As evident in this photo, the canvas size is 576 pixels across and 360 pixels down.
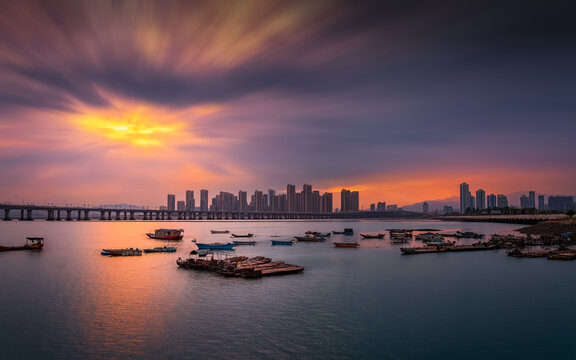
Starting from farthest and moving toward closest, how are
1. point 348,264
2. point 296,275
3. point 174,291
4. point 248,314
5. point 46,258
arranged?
point 46,258
point 348,264
point 296,275
point 174,291
point 248,314

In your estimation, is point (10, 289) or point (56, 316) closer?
point (56, 316)

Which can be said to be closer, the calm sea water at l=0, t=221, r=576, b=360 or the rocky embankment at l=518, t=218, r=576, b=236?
the calm sea water at l=0, t=221, r=576, b=360

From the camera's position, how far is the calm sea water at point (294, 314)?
86.6ft

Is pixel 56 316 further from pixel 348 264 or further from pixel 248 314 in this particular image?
pixel 348 264

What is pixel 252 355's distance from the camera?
25.0 meters

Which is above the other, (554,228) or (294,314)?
(554,228)

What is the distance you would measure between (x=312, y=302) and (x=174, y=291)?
1705 cm

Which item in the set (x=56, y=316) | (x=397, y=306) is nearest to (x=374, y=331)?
(x=397, y=306)

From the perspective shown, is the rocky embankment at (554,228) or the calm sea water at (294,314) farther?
the rocky embankment at (554,228)

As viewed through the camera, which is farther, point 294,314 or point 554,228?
point 554,228

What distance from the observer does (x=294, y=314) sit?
3422cm

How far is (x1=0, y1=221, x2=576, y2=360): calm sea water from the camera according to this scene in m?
26.4

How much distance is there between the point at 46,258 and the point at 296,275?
55.5 metres

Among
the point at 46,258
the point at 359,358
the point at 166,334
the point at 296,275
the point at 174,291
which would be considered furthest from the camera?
the point at 46,258
